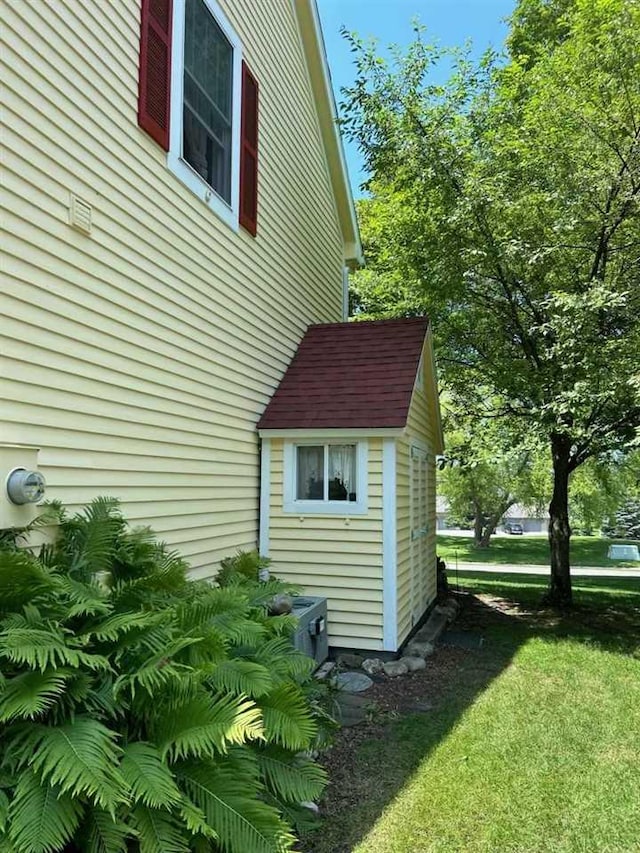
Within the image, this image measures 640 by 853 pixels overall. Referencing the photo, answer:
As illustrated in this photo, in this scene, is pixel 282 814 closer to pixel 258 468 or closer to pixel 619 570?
pixel 258 468

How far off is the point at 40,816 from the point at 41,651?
52cm

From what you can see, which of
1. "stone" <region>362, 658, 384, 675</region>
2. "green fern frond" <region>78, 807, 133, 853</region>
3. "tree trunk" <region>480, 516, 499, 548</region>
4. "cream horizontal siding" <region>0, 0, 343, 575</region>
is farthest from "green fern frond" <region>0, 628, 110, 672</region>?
"tree trunk" <region>480, 516, 499, 548</region>

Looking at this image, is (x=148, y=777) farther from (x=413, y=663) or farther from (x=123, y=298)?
(x=413, y=663)

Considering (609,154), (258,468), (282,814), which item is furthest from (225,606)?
(609,154)

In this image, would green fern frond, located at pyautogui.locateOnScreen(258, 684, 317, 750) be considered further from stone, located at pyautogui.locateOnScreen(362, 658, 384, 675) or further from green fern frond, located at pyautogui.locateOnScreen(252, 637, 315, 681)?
stone, located at pyautogui.locateOnScreen(362, 658, 384, 675)

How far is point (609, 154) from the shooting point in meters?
7.64

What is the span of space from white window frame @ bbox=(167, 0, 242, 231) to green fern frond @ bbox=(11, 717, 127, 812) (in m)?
4.10

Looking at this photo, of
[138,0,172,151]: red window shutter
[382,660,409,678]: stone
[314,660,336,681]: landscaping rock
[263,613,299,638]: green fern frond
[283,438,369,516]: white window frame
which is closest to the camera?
[263,613,299,638]: green fern frond

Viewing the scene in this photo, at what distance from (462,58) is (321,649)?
28.6ft

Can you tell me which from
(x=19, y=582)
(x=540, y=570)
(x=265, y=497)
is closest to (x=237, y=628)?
(x=19, y=582)

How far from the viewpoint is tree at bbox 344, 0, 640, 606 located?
7.45m

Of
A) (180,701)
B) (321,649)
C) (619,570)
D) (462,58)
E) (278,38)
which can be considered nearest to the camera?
(180,701)

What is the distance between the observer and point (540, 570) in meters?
17.8

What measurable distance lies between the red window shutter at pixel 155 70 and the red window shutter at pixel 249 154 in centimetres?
144
